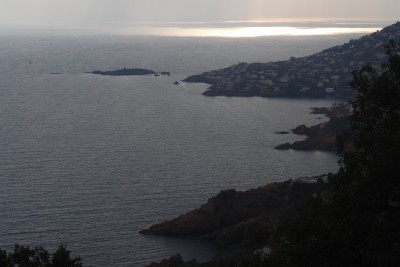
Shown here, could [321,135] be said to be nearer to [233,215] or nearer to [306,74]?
[233,215]

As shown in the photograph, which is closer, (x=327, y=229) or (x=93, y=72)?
(x=327, y=229)

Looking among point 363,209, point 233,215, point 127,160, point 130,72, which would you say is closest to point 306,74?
point 130,72

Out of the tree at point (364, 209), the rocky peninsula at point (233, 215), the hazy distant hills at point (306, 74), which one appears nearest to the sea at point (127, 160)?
the rocky peninsula at point (233, 215)

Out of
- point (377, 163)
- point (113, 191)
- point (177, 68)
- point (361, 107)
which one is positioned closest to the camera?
point (377, 163)

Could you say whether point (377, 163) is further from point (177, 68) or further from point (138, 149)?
point (177, 68)

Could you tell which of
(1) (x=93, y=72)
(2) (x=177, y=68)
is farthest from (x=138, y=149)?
(2) (x=177, y=68)

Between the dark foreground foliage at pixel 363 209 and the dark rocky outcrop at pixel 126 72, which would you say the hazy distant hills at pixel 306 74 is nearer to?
the dark rocky outcrop at pixel 126 72

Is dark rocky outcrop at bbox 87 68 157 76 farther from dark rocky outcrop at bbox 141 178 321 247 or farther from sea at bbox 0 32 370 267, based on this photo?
dark rocky outcrop at bbox 141 178 321 247
